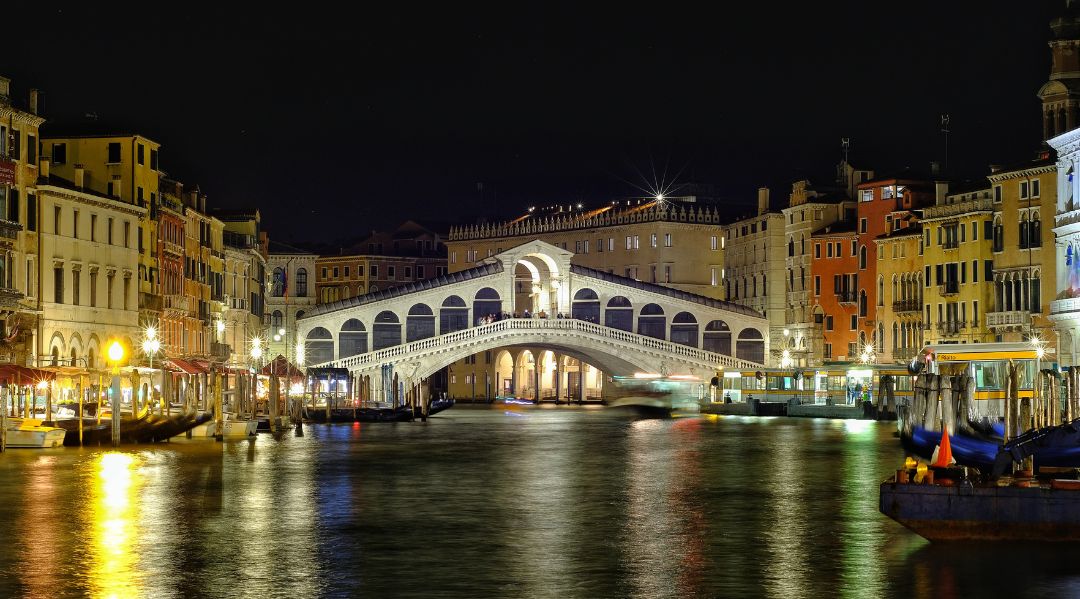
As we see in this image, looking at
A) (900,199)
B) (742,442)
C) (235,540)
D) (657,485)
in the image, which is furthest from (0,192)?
(900,199)

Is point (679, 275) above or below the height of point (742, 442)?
above

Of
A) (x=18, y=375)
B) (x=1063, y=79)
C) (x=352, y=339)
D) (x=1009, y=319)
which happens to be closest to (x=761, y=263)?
(x=352, y=339)

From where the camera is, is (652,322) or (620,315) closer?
(652,322)

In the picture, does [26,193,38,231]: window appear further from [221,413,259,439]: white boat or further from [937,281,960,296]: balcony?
[937,281,960,296]: balcony

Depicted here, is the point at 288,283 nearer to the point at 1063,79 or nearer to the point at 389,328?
the point at 389,328

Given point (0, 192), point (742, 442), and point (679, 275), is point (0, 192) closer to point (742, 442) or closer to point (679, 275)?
point (742, 442)

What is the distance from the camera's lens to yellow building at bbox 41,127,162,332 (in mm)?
55344

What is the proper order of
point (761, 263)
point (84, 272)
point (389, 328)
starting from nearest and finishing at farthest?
1. point (84, 272)
2. point (389, 328)
3. point (761, 263)

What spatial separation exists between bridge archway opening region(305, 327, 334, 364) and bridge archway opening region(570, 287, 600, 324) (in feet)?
35.2

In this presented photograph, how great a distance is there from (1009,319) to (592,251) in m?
42.1

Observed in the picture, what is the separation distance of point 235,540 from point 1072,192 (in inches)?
1465

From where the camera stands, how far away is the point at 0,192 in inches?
1847

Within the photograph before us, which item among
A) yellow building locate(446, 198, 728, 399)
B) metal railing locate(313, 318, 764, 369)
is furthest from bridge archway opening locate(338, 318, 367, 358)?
yellow building locate(446, 198, 728, 399)

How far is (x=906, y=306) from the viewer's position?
247 feet
